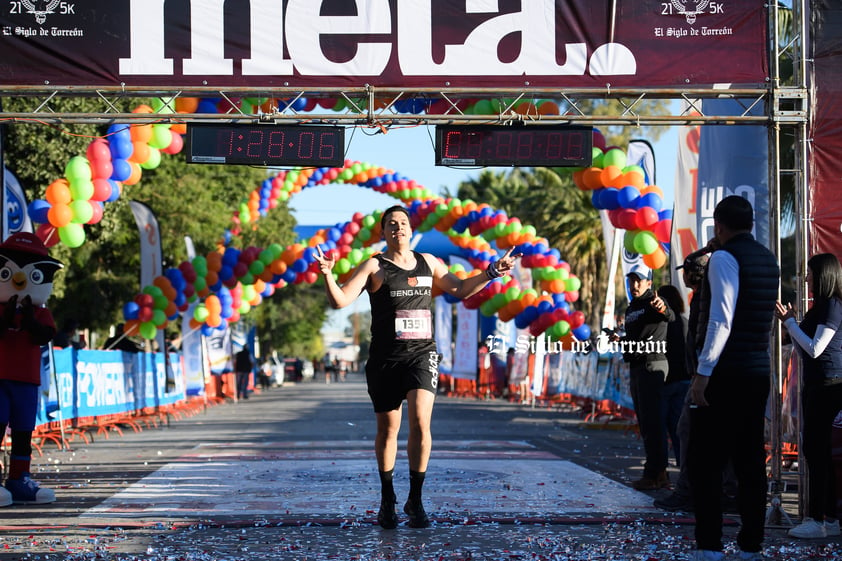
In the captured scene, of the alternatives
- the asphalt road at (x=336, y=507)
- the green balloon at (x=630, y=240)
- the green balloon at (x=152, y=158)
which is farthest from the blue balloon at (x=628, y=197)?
the green balloon at (x=152, y=158)

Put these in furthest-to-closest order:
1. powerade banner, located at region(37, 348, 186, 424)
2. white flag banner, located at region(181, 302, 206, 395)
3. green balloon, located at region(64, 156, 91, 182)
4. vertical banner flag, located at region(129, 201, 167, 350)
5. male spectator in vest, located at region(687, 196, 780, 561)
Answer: white flag banner, located at region(181, 302, 206, 395) → vertical banner flag, located at region(129, 201, 167, 350) → powerade banner, located at region(37, 348, 186, 424) → green balloon, located at region(64, 156, 91, 182) → male spectator in vest, located at region(687, 196, 780, 561)

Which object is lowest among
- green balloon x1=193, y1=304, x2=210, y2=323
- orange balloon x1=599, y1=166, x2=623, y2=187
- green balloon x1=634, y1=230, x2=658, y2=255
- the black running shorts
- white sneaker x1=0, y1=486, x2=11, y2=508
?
white sneaker x1=0, y1=486, x2=11, y2=508

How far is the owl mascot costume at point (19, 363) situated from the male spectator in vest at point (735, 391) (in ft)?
17.3

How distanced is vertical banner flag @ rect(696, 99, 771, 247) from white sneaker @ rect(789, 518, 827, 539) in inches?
194

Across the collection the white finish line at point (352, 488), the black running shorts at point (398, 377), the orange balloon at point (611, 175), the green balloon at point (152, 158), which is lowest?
the white finish line at point (352, 488)

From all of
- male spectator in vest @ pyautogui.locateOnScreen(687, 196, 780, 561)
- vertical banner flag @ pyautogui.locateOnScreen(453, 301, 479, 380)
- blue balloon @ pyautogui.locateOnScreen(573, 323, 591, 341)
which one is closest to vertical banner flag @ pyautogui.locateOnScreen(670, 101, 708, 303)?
blue balloon @ pyautogui.locateOnScreen(573, 323, 591, 341)

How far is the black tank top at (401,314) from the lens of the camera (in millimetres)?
7113

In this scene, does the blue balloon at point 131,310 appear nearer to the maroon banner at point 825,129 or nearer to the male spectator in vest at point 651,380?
the male spectator in vest at point 651,380

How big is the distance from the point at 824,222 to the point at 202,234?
23.6 meters

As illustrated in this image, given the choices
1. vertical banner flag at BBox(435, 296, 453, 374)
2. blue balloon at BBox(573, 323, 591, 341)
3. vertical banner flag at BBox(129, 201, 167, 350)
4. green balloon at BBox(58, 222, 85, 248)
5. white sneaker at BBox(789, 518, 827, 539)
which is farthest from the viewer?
vertical banner flag at BBox(435, 296, 453, 374)

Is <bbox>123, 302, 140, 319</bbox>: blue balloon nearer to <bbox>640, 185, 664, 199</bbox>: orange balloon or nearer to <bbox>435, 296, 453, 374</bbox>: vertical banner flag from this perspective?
<bbox>640, 185, 664, 199</bbox>: orange balloon

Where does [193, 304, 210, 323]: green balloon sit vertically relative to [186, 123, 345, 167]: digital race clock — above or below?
below

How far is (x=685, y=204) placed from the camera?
13695 millimetres

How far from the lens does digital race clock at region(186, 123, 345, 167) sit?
9078mm
